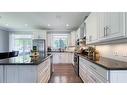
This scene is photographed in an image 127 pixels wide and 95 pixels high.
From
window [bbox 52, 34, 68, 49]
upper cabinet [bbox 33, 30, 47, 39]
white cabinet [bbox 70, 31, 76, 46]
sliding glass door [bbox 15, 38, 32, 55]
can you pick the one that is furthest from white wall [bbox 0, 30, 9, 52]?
white cabinet [bbox 70, 31, 76, 46]

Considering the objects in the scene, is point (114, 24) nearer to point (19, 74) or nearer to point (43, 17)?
point (19, 74)

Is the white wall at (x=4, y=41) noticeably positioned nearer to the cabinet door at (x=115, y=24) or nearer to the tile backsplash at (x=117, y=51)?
the tile backsplash at (x=117, y=51)

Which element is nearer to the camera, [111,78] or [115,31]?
[111,78]

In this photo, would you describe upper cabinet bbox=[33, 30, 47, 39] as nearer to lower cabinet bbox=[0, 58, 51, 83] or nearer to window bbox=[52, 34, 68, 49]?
window bbox=[52, 34, 68, 49]

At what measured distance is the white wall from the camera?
32.1 feet

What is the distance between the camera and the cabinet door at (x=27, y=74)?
2.70 meters

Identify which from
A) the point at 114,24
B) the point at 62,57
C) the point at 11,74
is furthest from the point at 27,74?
the point at 62,57

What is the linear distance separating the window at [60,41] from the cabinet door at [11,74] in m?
8.36

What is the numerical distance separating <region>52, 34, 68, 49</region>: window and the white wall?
3.45 metres
